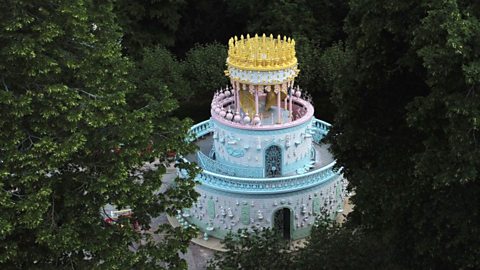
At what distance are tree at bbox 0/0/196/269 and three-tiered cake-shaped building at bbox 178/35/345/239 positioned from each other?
6941 millimetres

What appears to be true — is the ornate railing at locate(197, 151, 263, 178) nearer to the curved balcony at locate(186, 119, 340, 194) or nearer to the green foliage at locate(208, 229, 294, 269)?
the curved balcony at locate(186, 119, 340, 194)

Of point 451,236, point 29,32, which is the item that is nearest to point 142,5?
point 29,32

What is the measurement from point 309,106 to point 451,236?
1027 centimetres

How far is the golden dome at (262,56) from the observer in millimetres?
18375

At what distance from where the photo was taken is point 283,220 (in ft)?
62.4

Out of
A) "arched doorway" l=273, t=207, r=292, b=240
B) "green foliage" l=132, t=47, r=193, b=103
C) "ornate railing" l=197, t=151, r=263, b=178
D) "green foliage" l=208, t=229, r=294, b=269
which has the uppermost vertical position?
"green foliage" l=132, t=47, r=193, b=103

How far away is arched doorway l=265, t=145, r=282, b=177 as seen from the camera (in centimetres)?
1897

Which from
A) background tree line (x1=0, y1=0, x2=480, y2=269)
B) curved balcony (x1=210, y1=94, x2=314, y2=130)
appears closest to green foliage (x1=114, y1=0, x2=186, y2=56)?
curved balcony (x1=210, y1=94, x2=314, y2=130)

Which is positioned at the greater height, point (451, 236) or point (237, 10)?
point (237, 10)

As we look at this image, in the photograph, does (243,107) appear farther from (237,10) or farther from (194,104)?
(237,10)

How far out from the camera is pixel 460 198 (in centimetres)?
987

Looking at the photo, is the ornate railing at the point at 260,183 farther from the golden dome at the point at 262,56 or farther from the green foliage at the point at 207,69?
the green foliage at the point at 207,69

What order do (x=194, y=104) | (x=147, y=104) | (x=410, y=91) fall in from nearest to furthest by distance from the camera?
1. (x=410, y=91)
2. (x=147, y=104)
3. (x=194, y=104)

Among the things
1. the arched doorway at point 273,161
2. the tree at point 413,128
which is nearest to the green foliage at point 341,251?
the tree at point 413,128
